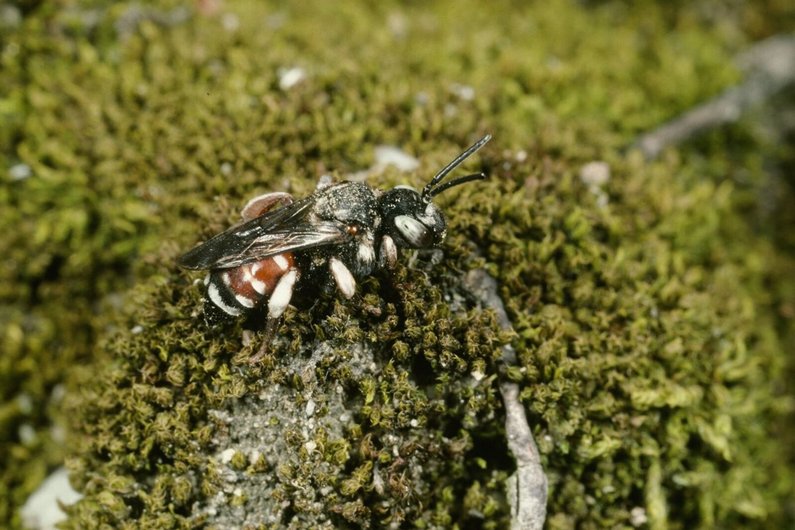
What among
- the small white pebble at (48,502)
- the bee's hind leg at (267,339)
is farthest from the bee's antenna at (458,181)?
the small white pebble at (48,502)

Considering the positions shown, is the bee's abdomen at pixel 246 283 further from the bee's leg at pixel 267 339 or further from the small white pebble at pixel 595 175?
the small white pebble at pixel 595 175

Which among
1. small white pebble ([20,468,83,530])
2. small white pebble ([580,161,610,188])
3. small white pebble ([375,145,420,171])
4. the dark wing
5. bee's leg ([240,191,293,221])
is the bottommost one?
small white pebble ([20,468,83,530])

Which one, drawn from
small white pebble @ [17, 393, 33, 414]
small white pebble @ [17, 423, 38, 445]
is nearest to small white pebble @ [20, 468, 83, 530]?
small white pebble @ [17, 423, 38, 445]

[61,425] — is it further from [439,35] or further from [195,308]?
[439,35]

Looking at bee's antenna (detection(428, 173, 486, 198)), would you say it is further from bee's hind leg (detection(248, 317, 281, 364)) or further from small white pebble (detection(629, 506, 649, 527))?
small white pebble (detection(629, 506, 649, 527))

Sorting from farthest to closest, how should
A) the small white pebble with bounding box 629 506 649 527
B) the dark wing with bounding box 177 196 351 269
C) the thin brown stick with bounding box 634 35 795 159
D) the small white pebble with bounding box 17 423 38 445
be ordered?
1. the thin brown stick with bounding box 634 35 795 159
2. the small white pebble with bounding box 17 423 38 445
3. the small white pebble with bounding box 629 506 649 527
4. the dark wing with bounding box 177 196 351 269

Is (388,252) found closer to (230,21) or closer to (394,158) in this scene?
(394,158)

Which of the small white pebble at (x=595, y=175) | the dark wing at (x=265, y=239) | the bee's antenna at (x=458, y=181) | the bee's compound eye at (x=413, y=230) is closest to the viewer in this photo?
the dark wing at (x=265, y=239)
